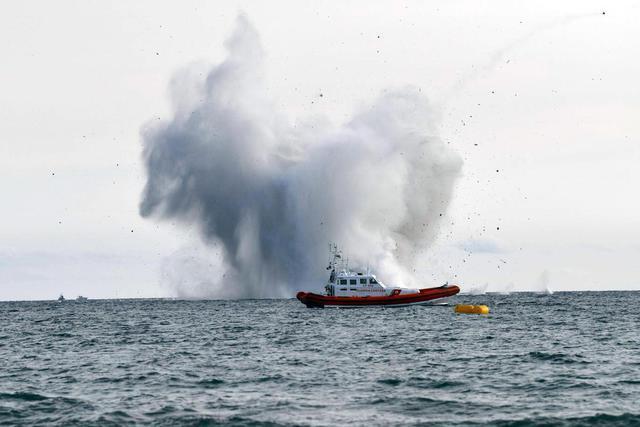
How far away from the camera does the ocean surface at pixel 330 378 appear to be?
28.4m

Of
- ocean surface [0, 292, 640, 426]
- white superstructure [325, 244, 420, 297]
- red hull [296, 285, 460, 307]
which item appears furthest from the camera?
white superstructure [325, 244, 420, 297]

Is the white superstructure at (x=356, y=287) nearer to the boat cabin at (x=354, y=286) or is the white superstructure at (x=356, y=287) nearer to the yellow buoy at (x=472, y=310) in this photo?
the boat cabin at (x=354, y=286)

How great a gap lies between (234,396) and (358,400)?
4.99 metres

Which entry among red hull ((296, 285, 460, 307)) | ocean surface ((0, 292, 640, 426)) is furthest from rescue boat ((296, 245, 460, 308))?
ocean surface ((0, 292, 640, 426))

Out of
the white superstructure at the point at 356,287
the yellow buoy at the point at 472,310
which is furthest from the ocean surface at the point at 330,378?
the white superstructure at the point at 356,287

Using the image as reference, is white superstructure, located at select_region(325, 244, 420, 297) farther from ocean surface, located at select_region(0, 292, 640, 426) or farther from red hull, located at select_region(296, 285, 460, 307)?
ocean surface, located at select_region(0, 292, 640, 426)

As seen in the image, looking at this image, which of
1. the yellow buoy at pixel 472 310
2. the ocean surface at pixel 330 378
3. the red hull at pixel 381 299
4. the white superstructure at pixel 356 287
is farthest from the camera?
the white superstructure at pixel 356 287

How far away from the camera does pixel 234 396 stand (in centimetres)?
3244

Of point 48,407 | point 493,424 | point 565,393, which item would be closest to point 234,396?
point 48,407

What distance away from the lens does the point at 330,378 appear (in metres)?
36.9

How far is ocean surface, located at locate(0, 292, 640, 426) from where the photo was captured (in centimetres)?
2844

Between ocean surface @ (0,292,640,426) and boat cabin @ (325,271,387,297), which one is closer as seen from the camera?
ocean surface @ (0,292,640,426)

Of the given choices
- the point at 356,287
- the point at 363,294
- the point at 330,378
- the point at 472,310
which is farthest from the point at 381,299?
the point at 330,378

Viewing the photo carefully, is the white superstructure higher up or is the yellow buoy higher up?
the white superstructure
